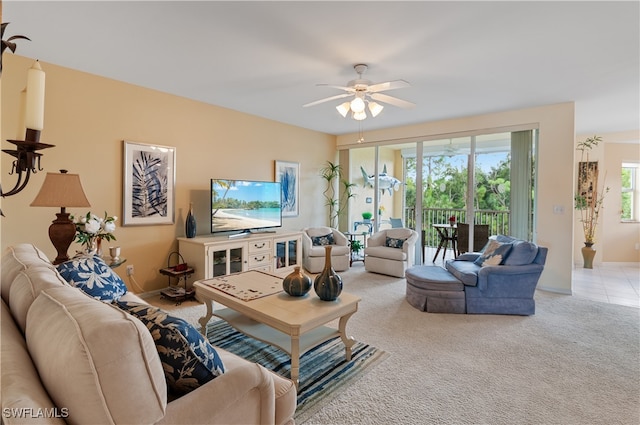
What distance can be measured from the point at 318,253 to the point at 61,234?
3.36 m

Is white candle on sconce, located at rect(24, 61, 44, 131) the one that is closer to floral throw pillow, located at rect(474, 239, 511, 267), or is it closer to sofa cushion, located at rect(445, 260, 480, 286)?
sofa cushion, located at rect(445, 260, 480, 286)

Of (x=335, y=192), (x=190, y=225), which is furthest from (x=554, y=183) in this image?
(x=190, y=225)

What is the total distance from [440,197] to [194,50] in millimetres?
4515

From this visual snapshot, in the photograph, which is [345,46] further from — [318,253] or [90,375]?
Result: [318,253]

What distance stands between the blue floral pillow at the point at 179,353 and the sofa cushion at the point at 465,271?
2.99 metres

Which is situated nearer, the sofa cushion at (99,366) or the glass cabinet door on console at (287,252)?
the sofa cushion at (99,366)

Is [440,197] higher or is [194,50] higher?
[194,50]

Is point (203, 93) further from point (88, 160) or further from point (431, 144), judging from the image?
point (431, 144)

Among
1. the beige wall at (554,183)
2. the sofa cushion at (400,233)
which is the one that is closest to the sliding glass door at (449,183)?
the beige wall at (554,183)

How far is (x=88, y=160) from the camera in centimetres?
334

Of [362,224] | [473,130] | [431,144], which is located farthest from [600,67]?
[362,224]

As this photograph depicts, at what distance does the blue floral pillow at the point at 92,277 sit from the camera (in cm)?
195

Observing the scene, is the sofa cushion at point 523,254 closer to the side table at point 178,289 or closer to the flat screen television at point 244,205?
the flat screen television at point 244,205

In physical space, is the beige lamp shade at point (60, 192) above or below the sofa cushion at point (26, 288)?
above
